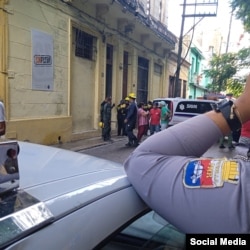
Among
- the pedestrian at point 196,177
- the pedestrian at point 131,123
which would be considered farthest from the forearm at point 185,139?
the pedestrian at point 131,123

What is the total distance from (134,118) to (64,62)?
2635 mm

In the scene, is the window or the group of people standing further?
the window

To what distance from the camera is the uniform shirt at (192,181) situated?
103 centimetres

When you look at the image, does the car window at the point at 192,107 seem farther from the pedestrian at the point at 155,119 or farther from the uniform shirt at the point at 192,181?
the uniform shirt at the point at 192,181

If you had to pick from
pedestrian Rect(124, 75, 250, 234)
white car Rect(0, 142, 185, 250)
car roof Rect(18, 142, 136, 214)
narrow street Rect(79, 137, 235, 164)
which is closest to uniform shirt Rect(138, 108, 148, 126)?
narrow street Rect(79, 137, 235, 164)

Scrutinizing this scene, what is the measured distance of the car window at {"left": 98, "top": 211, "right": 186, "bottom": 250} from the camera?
→ 3.91ft

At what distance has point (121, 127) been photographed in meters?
13.6

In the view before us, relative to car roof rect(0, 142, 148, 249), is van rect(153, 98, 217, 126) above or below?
below

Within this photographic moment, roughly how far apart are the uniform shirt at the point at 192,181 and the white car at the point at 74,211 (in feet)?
0.34

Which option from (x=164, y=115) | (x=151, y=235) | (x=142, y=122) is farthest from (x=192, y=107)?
(x=151, y=235)

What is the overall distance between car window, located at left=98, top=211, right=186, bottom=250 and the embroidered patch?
22cm

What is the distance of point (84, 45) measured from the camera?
40.2 feet

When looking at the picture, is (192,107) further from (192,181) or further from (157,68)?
(192,181)

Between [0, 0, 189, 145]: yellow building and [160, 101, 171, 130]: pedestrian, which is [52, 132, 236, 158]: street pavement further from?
[160, 101, 171, 130]: pedestrian
